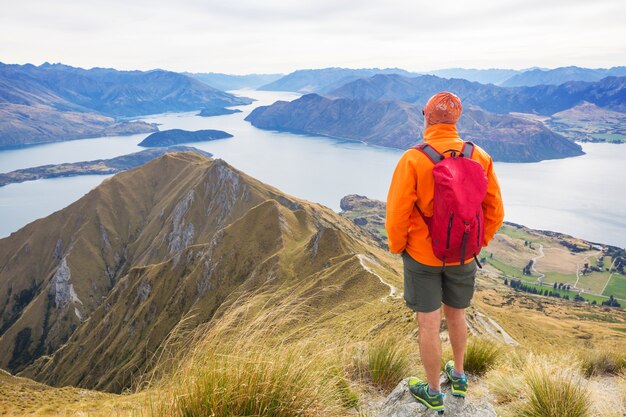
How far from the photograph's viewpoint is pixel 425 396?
5.62 m

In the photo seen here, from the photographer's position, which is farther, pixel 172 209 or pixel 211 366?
pixel 172 209

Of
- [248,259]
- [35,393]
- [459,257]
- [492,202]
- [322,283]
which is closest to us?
[459,257]

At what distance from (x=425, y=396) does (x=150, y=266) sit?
112180 millimetres

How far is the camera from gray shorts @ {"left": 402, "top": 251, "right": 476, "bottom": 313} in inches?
219

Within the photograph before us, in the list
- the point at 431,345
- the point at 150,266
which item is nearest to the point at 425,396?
the point at 431,345

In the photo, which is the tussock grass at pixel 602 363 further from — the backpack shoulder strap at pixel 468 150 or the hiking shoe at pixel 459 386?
the backpack shoulder strap at pixel 468 150

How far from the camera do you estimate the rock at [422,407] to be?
18.2ft

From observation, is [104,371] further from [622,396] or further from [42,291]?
[622,396]

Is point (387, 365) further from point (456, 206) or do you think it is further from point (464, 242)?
point (456, 206)

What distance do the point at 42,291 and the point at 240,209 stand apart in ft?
272

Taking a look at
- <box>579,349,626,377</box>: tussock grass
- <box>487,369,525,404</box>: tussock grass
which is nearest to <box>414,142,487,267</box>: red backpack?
<box>487,369,525,404</box>: tussock grass

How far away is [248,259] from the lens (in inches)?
3110

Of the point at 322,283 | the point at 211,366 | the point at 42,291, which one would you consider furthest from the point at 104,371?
the point at 211,366

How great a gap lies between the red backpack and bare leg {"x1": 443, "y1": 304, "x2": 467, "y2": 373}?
3.72ft
